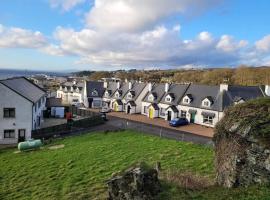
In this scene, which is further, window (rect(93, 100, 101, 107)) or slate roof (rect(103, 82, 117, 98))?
window (rect(93, 100, 101, 107))

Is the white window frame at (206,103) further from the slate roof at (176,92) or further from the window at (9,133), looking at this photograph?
the window at (9,133)

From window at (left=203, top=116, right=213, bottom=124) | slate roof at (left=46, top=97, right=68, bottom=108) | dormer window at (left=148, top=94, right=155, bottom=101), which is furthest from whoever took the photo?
dormer window at (left=148, top=94, right=155, bottom=101)

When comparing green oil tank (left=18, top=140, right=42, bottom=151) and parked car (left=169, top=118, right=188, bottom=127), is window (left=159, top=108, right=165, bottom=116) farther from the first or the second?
green oil tank (left=18, top=140, right=42, bottom=151)

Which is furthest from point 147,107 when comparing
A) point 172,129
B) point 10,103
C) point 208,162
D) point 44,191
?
point 44,191

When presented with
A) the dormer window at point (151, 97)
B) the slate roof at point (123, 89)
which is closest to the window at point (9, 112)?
the dormer window at point (151, 97)

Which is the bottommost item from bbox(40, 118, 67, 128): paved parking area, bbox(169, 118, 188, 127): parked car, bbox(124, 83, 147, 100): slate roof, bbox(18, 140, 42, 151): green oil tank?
bbox(18, 140, 42, 151): green oil tank

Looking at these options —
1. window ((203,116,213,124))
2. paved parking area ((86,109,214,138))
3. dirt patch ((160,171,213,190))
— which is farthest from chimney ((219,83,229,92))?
dirt patch ((160,171,213,190))

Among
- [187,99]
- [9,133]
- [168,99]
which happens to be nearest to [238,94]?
[187,99]
